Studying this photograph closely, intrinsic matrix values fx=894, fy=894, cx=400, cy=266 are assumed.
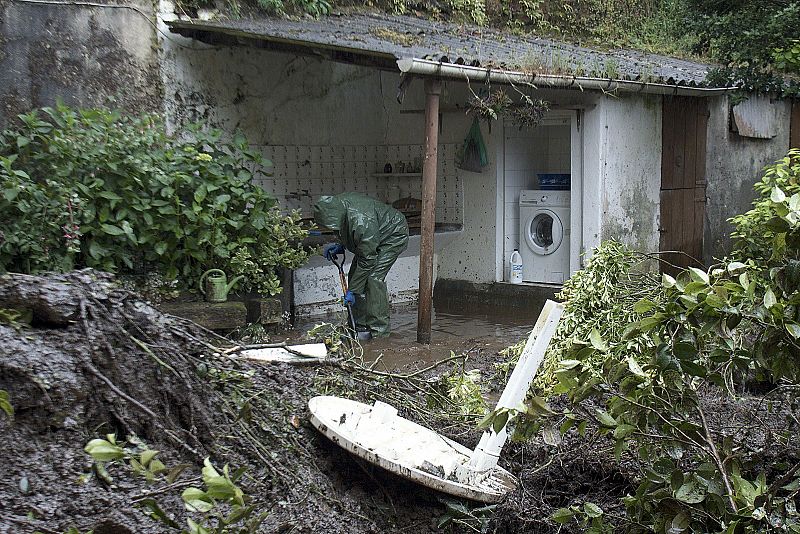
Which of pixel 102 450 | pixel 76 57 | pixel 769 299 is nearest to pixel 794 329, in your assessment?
pixel 769 299

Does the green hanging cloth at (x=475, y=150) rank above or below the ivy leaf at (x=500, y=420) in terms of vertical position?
above

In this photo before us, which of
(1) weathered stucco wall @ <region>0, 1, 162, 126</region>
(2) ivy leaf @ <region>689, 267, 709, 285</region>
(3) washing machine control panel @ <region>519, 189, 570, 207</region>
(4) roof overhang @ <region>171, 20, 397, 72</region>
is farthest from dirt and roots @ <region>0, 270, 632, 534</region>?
(3) washing machine control panel @ <region>519, 189, 570, 207</region>

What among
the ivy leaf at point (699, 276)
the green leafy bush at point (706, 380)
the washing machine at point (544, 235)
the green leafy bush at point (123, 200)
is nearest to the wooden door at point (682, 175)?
the washing machine at point (544, 235)

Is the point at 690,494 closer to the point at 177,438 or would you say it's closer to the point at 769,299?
the point at 769,299

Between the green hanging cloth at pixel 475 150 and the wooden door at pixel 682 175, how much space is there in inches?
86.5

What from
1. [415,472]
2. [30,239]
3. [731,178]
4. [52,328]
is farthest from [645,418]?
[731,178]

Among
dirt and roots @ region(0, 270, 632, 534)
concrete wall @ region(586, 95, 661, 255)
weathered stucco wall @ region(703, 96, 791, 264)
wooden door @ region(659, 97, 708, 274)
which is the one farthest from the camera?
weathered stucco wall @ region(703, 96, 791, 264)

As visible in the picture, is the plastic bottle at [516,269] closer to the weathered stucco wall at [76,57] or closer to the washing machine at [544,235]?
the washing machine at [544,235]

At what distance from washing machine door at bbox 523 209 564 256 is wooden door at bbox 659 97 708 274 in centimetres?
139

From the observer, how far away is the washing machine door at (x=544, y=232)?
1067 cm

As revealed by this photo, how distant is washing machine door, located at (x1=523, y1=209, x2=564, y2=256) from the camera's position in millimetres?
10672

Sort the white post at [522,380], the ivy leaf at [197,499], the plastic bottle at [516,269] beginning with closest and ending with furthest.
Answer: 1. the ivy leaf at [197,499]
2. the white post at [522,380]
3. the plastic bottle at [516,269]

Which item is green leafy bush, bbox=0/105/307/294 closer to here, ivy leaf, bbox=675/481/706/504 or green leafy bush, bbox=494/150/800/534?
green leafy bush, bbox=494/150/800/534

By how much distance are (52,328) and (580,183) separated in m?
7.77
